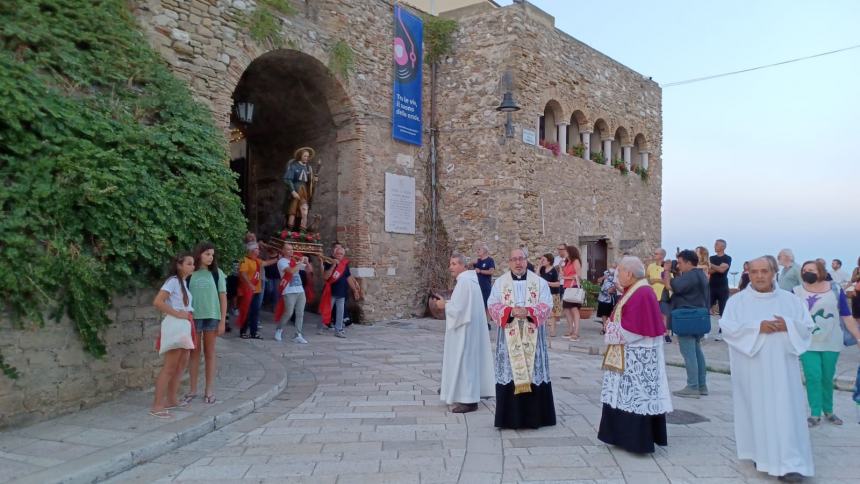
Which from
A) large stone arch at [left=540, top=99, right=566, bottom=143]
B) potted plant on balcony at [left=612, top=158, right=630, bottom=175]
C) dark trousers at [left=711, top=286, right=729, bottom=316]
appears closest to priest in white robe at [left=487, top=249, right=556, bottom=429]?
dark trousers at [left=711, top=286, right=729, bottom=316]

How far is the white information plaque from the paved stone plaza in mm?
6360

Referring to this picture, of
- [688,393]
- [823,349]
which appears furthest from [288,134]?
[823,349]

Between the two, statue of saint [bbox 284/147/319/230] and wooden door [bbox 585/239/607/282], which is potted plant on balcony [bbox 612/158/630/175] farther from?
statue of saint [bbox 284/147/319/230]

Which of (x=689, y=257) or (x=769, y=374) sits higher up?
(x=689, y=257)

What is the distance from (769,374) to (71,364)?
19.6 ft

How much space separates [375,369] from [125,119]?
4416 mm

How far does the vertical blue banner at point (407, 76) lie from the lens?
14.0m

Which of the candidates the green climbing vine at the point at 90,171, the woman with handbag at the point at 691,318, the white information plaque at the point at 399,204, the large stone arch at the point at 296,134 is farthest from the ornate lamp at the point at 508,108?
the green climbing vine at the point at 90,171

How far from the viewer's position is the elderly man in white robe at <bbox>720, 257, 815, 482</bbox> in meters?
4.25

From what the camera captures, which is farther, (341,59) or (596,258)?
(596,258)

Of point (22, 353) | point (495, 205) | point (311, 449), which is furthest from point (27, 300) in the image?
point (495, 205)

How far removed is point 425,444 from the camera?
505cm

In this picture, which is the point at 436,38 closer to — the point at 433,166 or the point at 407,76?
the point at 407,76

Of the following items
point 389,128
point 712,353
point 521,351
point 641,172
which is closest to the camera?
point 521,351
